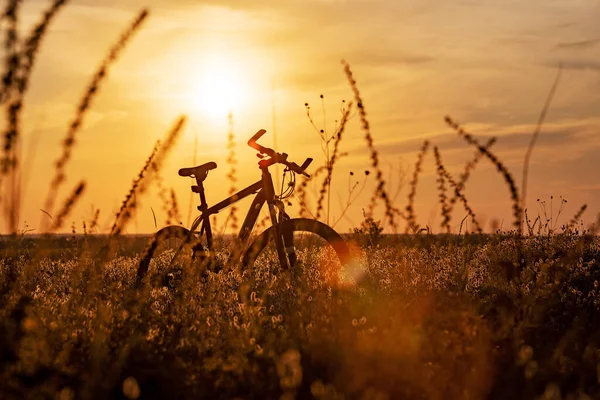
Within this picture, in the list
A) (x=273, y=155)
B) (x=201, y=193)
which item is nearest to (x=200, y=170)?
(x=201, y=193)

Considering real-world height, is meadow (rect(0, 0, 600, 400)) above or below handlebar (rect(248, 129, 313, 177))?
below

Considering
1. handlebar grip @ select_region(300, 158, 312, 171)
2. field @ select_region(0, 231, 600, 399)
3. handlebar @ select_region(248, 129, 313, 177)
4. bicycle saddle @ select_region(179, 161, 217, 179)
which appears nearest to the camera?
field @ select_region(0, 231, 600, 399)

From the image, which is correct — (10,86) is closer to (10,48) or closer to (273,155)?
(10,48)

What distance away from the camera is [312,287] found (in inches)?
294

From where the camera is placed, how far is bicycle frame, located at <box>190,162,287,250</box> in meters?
8.35

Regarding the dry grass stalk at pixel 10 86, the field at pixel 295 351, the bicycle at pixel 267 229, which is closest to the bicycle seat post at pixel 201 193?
the bicycle at pixel 267 229

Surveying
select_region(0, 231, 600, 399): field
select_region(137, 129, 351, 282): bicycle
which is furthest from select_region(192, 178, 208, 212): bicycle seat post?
select_region(0, 231, 600, 399): field

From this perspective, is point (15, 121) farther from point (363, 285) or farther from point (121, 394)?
point (363, 285)

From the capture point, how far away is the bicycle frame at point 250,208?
8.35 meters

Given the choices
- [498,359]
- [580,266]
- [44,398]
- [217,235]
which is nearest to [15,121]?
[44,398]

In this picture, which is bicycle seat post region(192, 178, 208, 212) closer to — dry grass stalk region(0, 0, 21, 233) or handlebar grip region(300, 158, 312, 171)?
handlebar grip region(300, 158, 312, 171)

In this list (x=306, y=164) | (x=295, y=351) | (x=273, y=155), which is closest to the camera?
(x=295, y=351)

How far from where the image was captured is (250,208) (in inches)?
335

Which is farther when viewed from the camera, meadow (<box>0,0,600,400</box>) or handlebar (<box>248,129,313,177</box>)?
handlebar (<box>248,129,313,177</box>)
